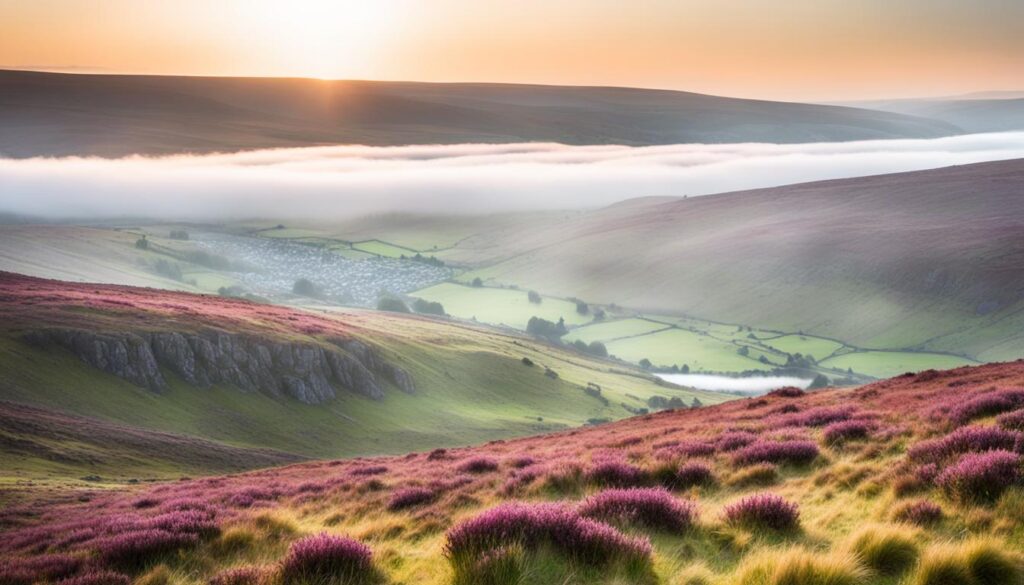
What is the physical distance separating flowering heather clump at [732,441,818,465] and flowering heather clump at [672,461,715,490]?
1.50 meters

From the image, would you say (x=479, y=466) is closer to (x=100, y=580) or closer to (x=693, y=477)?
(x=693, y=477)

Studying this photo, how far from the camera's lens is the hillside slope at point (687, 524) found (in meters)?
9.34

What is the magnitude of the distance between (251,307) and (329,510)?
132300 millimetres

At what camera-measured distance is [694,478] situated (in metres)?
16.3

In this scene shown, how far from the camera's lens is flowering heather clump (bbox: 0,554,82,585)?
13.0 metres

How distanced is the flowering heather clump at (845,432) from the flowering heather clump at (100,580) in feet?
49.0

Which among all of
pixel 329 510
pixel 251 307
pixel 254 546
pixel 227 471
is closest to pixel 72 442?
pixel 227 471

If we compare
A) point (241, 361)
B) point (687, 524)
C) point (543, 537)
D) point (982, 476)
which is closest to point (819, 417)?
point (982, 476)

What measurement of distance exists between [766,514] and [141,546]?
9818 mm

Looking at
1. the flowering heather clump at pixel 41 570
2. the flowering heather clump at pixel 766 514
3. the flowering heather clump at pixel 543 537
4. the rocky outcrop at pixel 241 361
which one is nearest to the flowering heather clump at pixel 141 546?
the flowering heather clump at pixel 41 570

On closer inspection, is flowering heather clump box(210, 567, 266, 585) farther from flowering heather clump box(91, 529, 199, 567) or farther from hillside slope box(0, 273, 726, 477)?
hillside slope box(0, 273, 726, 477)

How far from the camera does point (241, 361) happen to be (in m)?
119

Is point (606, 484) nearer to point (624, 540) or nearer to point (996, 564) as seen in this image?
point (624, 540)

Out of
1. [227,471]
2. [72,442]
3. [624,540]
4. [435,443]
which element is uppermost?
[624,540]
